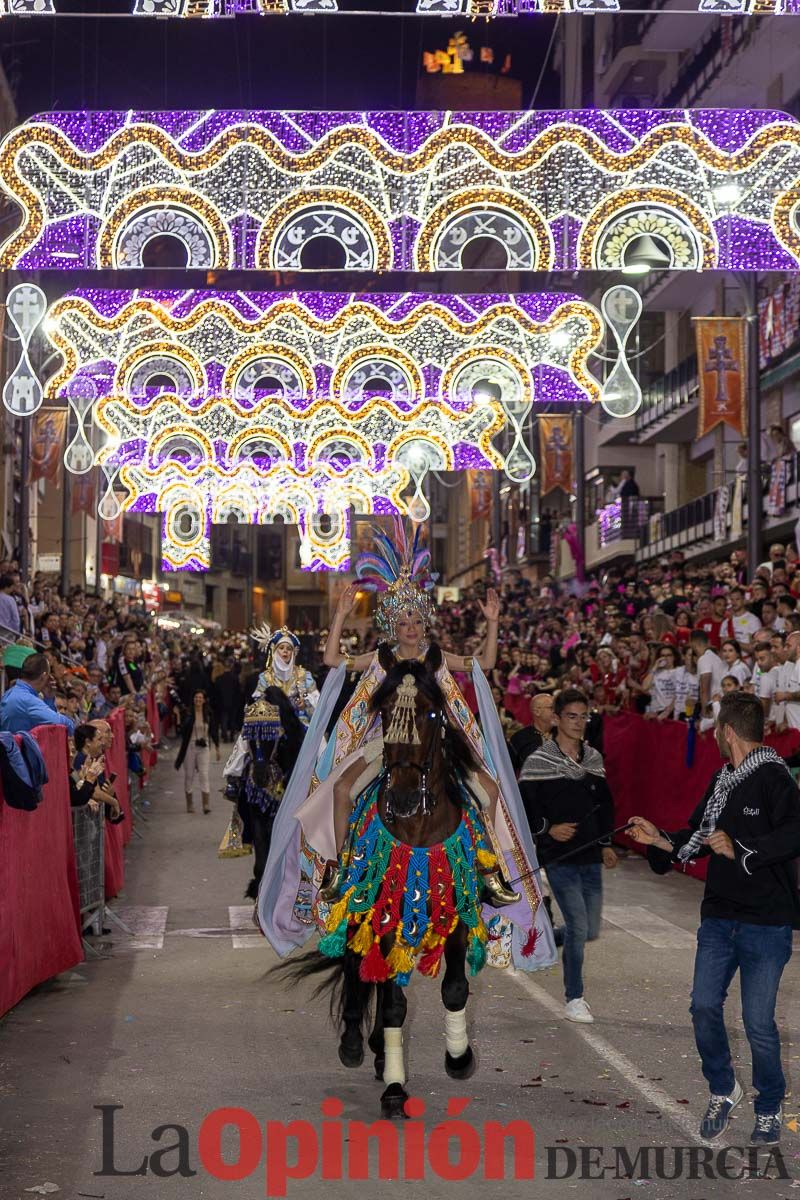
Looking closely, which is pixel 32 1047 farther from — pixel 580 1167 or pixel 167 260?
pixel 167 260

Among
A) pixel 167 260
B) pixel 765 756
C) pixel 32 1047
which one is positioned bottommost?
pixel 32 1047

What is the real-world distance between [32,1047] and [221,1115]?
6.17ft

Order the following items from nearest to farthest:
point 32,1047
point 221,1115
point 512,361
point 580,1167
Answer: point 580,1167
point 221,1115
point 32,1047
point 512,361

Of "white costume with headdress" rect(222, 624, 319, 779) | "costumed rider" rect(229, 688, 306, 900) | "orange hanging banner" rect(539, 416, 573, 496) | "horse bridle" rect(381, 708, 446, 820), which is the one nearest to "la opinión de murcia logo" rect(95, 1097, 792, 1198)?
"horse bridle" rect(381, 708, 446, 820)

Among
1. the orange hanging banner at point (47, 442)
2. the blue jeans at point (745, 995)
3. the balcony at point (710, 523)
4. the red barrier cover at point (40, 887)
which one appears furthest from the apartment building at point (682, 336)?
the blue jeans at point (745, 995)

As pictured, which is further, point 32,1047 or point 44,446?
point 44,446

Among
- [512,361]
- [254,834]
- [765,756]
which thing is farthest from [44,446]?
[765,756]

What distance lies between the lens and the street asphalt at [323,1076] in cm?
644

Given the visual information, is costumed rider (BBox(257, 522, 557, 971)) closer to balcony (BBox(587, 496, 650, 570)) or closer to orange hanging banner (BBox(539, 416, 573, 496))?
orange hanging banner (BBox(539, 416, 573, 496))

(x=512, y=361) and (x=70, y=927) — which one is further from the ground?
(x=512, y=361)

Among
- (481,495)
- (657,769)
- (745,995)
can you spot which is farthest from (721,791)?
(481,495)

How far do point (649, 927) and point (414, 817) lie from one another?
21.5ft

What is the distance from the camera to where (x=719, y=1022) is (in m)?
6.86

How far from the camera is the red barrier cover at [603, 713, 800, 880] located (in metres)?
17.3
